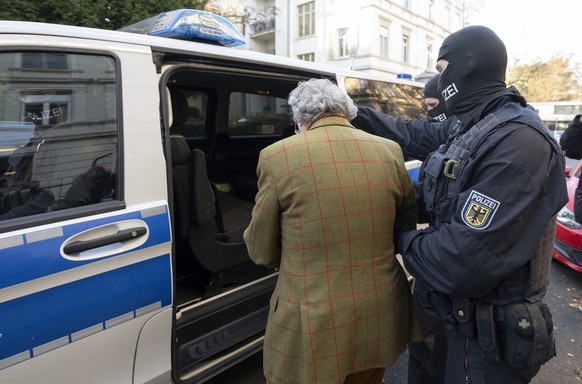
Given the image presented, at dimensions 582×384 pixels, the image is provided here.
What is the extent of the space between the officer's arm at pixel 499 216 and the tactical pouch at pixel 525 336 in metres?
0.16

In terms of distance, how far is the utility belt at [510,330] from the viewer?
4.35ft

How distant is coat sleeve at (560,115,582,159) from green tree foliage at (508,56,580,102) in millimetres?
35006

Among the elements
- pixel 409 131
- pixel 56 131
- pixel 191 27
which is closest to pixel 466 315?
pixel 409 131

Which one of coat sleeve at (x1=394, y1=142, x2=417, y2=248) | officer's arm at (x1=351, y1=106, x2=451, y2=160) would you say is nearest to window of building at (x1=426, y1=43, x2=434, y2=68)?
officer's arm at (x1=351, y1=106, x2=451, y2=160)

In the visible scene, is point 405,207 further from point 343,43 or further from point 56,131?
point 343,43

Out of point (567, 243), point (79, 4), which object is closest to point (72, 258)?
point (79, 4)

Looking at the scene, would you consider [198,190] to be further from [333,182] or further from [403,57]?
[403,57]

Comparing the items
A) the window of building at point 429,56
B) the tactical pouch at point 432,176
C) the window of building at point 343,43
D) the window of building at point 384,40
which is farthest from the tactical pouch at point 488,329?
the window of building at point 429,56

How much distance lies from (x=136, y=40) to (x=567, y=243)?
178 inches

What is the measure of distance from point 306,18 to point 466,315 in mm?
24176

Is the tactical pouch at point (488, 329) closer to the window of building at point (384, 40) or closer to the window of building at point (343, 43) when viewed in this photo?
the window of building at point (343, 43)

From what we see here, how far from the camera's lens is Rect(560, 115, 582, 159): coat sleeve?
3.42 metres

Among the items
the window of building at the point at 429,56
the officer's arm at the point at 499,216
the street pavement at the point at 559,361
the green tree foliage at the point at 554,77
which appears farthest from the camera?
the green tree foliage at the point at 554,77

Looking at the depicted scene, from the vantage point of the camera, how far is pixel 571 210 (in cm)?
424
